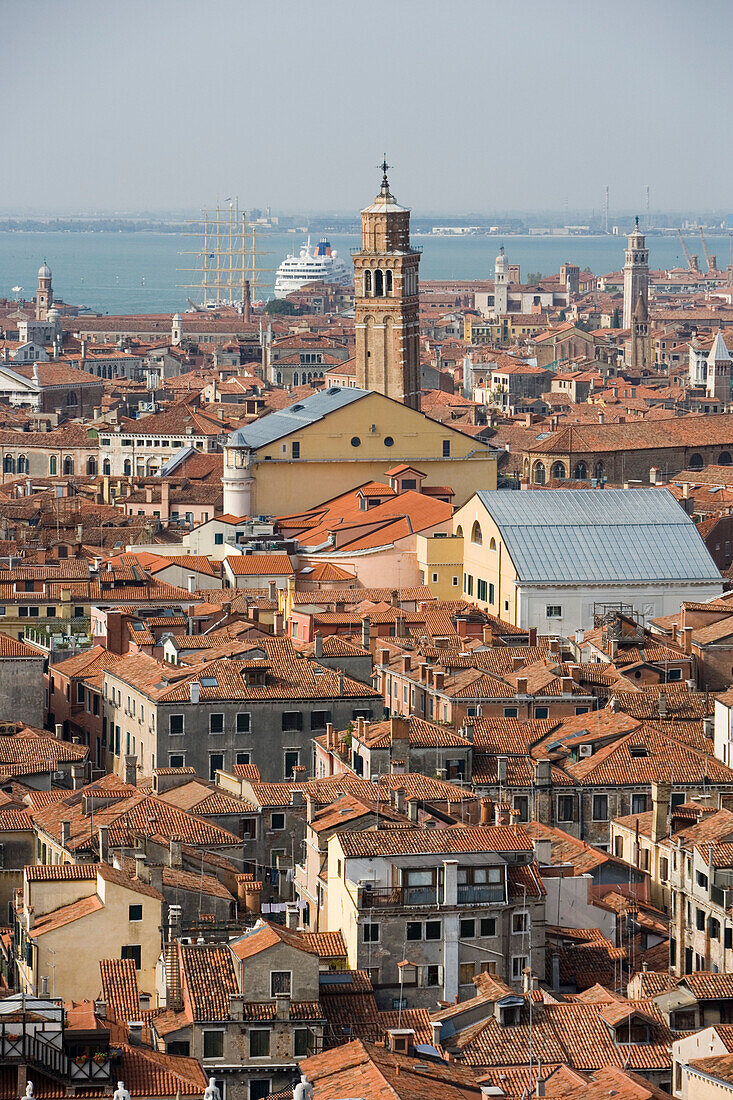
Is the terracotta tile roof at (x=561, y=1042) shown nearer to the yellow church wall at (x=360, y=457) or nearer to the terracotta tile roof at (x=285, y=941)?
the terracotta tile roof at (x=285, y=941)

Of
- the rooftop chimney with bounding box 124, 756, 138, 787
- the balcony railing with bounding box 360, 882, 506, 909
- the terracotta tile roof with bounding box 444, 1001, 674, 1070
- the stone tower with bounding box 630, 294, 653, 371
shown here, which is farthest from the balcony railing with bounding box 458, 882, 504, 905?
the stone tower with bounding box 630, 294, 653, 371

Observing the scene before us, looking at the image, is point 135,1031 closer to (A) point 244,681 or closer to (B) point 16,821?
(B) point 16,821

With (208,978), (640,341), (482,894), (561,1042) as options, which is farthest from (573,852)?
(640,341)

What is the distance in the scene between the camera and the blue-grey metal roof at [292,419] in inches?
1981

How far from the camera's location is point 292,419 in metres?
51.8

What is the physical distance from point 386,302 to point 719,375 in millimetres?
38461

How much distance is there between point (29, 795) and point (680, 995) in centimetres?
863

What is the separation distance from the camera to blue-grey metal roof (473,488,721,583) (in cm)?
4025

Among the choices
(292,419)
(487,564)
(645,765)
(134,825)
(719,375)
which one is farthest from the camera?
(719,375)

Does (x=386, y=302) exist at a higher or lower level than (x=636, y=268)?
higher

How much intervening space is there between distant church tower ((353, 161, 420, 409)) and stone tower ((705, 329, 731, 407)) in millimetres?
34391

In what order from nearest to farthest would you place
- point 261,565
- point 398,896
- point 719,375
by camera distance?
point 398,896
point 261,565
point 719,375

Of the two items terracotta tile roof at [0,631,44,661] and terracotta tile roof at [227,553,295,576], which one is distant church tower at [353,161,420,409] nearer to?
terracotta tile roof at [227,553,295,576]

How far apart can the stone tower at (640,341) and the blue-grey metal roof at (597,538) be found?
72.8 metres
